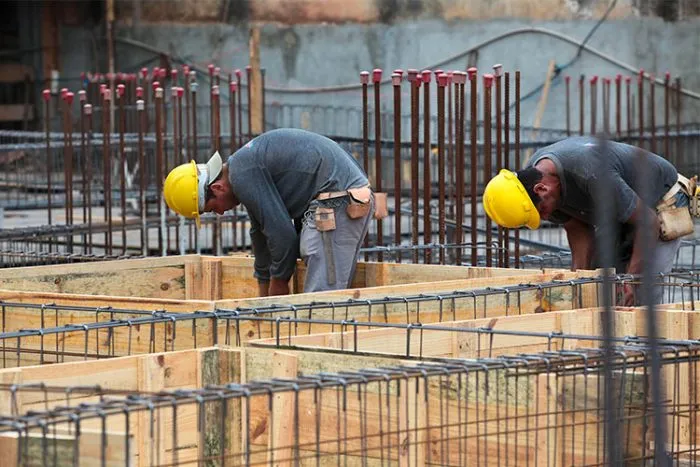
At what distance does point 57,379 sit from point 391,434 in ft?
4.24

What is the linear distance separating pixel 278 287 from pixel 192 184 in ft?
2.46

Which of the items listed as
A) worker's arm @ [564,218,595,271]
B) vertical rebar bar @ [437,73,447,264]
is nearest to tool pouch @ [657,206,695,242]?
worker's arm @ [564,218,595,271]

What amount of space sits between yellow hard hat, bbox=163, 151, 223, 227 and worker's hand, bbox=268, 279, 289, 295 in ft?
1.95

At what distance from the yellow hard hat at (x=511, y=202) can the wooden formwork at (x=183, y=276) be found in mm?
282

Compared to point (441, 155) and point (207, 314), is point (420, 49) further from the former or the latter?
point (207, 314)

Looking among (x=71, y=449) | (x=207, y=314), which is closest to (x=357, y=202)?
(x=207, y=314)

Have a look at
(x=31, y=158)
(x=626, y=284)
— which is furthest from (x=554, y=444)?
(x=31, y=158)

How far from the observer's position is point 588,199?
834cm

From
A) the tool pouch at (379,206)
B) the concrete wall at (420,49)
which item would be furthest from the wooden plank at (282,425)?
the concrete wall at (420,49)

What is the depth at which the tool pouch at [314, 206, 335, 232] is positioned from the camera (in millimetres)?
8539

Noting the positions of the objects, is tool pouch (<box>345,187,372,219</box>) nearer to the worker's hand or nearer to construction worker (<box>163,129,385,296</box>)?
construction worker (<box>163,129,385,296</box>)

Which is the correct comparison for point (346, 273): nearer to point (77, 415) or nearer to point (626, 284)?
point (626, 284)

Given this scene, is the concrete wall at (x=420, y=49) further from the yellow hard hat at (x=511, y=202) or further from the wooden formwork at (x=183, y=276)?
→ the yellow hard hat at (x=511, y=202)

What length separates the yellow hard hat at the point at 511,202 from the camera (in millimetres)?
8438
